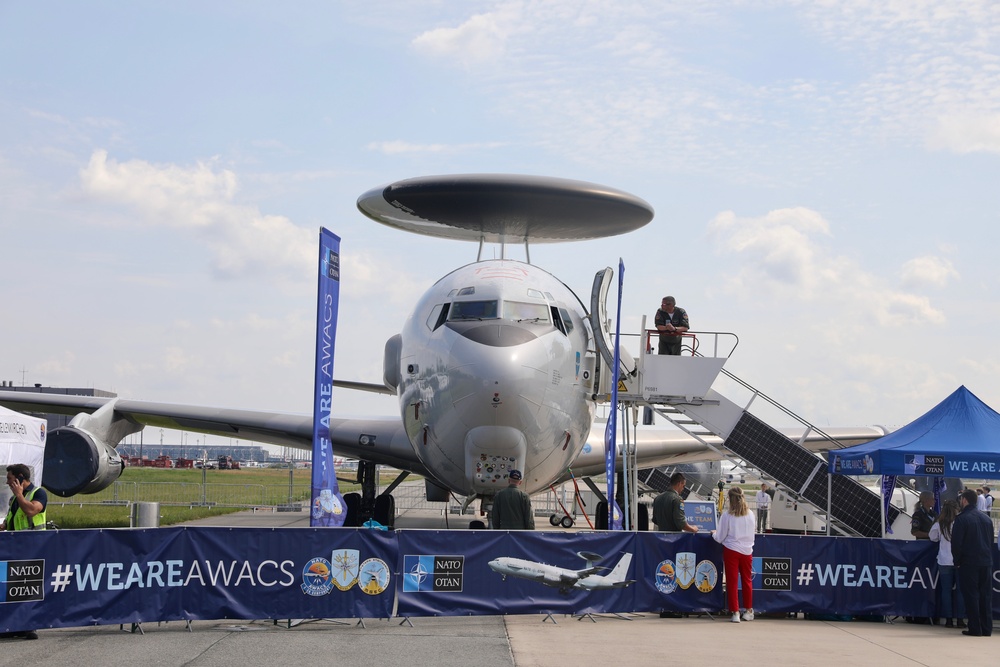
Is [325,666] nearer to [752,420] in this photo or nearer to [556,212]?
[752,420]

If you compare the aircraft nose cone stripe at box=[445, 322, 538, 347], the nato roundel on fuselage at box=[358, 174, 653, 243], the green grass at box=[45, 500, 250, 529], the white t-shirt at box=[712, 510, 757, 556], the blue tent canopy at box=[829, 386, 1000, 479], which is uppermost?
the nato roundel on fuselage at box=[358, 174, 653, 243]

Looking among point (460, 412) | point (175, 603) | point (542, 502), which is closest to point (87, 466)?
point (460, 412)

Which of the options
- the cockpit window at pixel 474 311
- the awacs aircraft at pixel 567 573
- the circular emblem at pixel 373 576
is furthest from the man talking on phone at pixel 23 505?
the cockpit window at pixel 474 311

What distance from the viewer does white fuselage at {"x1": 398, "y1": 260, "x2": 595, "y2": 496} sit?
14898 mm

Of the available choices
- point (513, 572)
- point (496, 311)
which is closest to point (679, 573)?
point (513, 572)

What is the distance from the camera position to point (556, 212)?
21.8m

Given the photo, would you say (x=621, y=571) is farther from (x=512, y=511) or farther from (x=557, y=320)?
(x=557, y=320)

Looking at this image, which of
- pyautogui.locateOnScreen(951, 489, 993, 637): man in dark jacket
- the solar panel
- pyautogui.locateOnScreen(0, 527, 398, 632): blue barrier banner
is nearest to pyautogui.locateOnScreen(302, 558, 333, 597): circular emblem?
pyautogui.locateOnScreen(0, 527, 398, 632): blue barrier banner

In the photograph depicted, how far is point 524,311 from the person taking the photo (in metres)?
16.1

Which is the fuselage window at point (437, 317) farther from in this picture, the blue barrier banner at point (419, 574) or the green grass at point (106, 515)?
the green grass at point (106, 515)

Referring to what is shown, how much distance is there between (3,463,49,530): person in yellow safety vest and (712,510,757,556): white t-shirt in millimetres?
7607

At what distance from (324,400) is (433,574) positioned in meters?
4.55

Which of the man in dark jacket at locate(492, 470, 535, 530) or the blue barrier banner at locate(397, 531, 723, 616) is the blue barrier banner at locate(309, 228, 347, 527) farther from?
the blue barrier banner at locate(397, 531, 723, 616)

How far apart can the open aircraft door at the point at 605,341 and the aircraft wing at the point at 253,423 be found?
487 centimetres
